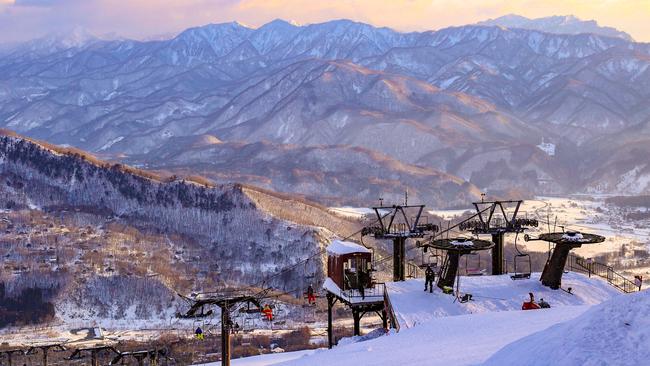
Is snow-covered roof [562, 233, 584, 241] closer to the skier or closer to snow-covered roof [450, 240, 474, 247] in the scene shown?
snow-covered roof [450, 240, 474, 247]

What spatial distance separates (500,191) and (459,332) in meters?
169

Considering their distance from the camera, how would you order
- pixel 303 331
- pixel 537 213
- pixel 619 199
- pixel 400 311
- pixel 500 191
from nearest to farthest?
1. pixel 400 311
2. pixel 303 331
3. pixel 537 213
4. pixel 619 199
5. pixel 500 191

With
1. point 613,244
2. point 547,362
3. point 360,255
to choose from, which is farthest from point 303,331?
point 613,244

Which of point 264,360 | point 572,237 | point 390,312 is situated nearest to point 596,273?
point 572,237

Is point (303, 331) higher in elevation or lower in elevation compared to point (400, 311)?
lower

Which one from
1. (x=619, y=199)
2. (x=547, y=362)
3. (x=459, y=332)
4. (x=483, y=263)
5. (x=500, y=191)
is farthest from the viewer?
(x=500, y=191)

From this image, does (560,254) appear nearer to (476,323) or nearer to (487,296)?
(487,296)

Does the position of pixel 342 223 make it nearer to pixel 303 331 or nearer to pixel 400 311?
pixel 303 331

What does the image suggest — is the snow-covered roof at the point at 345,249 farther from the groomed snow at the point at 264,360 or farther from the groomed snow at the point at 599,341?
the groomed snow at the point at 599,341

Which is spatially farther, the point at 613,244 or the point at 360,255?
the point at 613,244

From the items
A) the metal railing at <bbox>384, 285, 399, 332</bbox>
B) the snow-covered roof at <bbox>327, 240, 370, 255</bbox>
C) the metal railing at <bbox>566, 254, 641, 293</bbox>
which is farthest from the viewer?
the metal railing at <bbox>566, 254, 641, 293</bbox>

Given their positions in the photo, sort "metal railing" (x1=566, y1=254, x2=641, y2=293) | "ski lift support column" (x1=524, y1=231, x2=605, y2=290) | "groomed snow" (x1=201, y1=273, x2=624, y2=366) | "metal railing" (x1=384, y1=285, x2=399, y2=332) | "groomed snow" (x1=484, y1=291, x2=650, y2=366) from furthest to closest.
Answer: "metal railing" (x1=566, y1=254, x2=641, y2=293)
"ski lift support column" (x1=524, y1=231, x2=605, y2=290)
"metal railing" (x1=384, y1=285, x2=399, y2=332)
"groomed snow" (x1=201, y1=273, x2=624, y2=366)
"groomed snow" (x1=484, y1=291, x2=650, y2=366)

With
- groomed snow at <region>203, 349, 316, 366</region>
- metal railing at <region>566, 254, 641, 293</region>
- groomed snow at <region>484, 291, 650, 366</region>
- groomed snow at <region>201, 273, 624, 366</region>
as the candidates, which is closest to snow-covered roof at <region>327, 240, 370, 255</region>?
groomed snow at <region>201, 273, 624, 366</region>

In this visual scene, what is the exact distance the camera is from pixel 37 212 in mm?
115125
